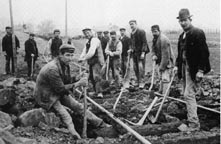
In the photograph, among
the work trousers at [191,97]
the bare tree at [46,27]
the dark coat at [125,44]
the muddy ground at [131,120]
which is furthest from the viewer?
the bare tree at [46,27]

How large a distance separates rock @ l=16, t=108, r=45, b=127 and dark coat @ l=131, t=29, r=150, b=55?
165 inches

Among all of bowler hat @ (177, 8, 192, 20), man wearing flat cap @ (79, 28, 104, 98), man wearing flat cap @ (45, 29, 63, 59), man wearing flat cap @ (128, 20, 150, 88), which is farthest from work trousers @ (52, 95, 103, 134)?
man wearing flat cap @ (45, 29, 63, 59)

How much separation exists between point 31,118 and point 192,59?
9.51 feet

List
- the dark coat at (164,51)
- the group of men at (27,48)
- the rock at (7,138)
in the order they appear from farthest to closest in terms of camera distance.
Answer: the group of men at (27,48) < the dark coat at (164,51) < the rock at (7,138)

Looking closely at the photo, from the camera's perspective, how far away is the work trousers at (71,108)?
470 centimetres

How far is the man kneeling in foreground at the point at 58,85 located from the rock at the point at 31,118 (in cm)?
26

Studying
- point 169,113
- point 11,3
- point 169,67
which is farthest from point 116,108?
point 11,3

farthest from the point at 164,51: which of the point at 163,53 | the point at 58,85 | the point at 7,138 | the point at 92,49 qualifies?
the point at 7,138

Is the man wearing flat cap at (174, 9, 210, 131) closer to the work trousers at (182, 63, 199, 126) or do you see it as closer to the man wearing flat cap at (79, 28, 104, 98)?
the work trousers at (182, 63, 199, 126)

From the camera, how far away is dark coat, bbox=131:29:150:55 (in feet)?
27.0

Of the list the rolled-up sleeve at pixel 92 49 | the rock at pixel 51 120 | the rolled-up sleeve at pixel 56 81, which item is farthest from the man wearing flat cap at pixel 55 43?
the rolled-up sleeve at pixel 56 81

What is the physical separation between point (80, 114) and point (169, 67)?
2.86 meters

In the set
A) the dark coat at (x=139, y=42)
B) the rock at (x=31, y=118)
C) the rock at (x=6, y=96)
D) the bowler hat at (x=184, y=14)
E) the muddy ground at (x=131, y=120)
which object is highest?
the bowler hat at (x=184, y=14)

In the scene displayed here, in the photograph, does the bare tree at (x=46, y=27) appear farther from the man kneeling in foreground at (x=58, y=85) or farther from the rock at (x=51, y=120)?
the man kneeling in foreground at (x=58, y=85)
